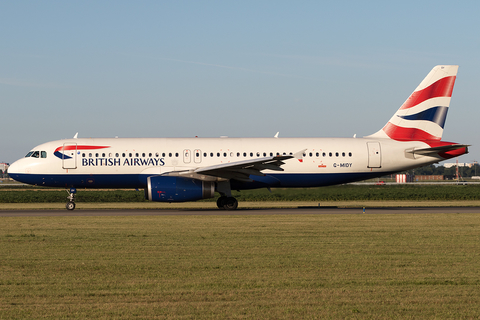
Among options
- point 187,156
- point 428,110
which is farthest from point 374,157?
point 187,156

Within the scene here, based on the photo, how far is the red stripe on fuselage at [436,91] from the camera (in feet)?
95.2

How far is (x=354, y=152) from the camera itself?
28031 millimetres

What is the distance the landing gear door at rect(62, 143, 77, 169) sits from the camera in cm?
2736

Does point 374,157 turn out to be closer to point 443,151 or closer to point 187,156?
point 443,151

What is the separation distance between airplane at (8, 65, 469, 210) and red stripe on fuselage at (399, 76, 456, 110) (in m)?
2.13

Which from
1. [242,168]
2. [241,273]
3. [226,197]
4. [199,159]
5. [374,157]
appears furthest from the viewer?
[374,157]

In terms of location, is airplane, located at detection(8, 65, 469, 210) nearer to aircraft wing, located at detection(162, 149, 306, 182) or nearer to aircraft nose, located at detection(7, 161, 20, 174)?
aircraft nose, located at detection(7, 161, 20, 174)

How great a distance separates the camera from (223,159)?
27516 mm

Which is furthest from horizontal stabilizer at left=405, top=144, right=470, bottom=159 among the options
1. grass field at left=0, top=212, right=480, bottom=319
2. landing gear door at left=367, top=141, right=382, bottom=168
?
grass field at left=0, top=212, right=480, bottom=319

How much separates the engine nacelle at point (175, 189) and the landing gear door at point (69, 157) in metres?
4.94

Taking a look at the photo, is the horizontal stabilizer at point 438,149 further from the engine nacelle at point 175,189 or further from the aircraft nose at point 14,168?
the aircraft nose at point 14,168

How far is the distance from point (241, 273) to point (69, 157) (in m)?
20.3

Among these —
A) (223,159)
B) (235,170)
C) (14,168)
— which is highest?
(223,159)

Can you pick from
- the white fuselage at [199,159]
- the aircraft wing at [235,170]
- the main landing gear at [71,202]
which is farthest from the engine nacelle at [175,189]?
the main landing gear at [71,202]
